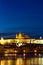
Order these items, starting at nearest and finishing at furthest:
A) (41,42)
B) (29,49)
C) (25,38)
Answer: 1. (29,49)
2. (41,42)
3. (25,38)

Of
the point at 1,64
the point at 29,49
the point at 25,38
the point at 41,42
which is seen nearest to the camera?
the point at 1,64

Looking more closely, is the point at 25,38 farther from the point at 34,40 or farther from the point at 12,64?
the point at 12,64

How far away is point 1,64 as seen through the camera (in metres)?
30.5

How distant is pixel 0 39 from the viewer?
8262 centimetres

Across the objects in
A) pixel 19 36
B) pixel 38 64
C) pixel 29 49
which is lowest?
pixel 38 64

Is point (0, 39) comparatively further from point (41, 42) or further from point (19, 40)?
point (41, 42)

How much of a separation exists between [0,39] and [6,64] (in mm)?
51938

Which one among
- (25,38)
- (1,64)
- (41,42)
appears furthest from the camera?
(25,38)

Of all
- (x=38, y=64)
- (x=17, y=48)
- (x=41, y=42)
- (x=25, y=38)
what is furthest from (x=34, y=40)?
(x=38, y=64)

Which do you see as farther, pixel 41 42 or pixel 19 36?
pixel 19 36

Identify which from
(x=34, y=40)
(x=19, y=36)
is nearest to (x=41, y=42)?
(x=34, y=40)

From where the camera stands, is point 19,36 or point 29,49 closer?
point 29,49

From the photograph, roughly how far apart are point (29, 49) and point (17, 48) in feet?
8.52

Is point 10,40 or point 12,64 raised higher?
point 10,40
